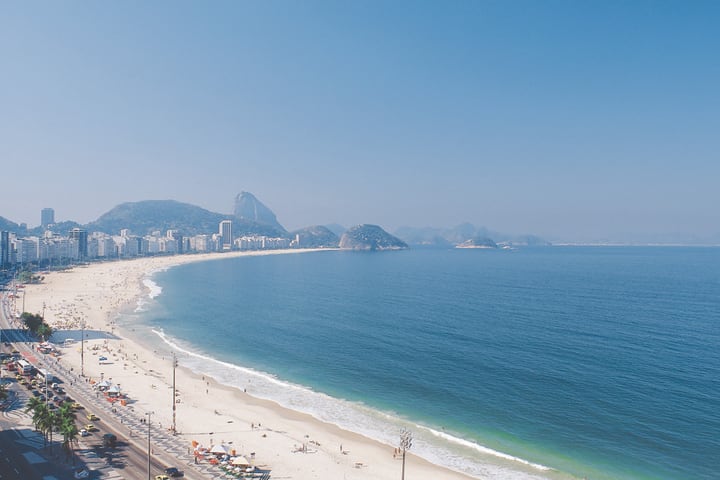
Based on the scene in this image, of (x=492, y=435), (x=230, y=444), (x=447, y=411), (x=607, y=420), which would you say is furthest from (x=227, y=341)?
(x=607, y=420)

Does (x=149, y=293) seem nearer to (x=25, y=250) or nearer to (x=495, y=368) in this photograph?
(x=25, y=250)

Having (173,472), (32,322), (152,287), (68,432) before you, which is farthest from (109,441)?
(152,287)

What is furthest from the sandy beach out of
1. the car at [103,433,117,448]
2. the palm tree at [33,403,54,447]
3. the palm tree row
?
the palm tree at [33,403,54,447]

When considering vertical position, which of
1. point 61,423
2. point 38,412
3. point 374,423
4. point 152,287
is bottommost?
point 374,423

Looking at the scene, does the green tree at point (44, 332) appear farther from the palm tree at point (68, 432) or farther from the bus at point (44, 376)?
the palm tree at point (68, 432)

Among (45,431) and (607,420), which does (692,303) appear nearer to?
(607,420)

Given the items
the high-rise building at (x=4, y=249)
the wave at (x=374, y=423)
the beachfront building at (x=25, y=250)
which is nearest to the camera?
the wave at (x=374, y=423)

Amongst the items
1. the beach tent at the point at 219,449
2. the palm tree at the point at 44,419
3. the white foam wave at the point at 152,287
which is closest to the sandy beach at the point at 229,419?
the beach tent at the point at 219,449
